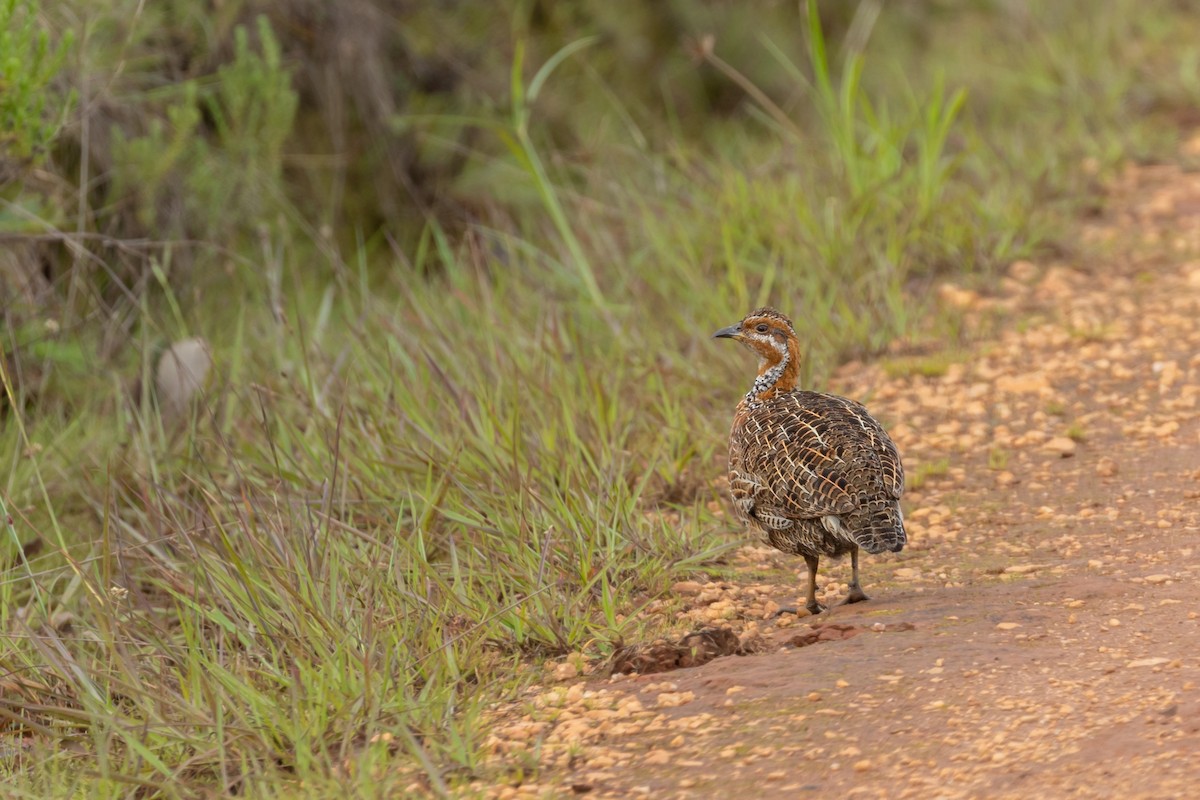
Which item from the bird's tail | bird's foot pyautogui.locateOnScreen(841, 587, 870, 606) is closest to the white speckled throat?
bird's foot pyautogui.locateOnScreen(841, 587, 870, 606)

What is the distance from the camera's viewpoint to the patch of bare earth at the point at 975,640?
3299 mm

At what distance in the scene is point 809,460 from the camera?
427cm

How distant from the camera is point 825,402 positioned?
4625 millimetres

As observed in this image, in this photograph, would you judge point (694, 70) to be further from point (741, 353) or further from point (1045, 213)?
point (741, 353)

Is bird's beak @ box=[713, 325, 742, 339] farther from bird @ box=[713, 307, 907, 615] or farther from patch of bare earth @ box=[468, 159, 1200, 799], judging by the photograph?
patch of bare earth @ box=[468, 159, 1200, 799]

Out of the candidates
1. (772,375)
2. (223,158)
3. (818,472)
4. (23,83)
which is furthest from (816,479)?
(223,158)

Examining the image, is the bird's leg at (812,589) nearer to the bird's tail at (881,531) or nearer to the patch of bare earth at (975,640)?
the patch of bare earth at (975,640)

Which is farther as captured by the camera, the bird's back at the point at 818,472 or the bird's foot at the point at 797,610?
→ the bird's foot at the point at 797,610

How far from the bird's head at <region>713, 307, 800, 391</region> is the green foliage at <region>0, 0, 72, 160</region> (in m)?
2.65

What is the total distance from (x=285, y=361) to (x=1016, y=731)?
12.4ft

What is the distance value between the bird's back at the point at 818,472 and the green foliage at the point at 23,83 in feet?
9.10

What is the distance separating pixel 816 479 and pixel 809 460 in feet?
0.32

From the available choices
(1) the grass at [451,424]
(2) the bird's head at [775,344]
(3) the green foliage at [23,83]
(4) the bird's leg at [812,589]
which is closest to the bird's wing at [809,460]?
(4) the bird's leg at [812,589]

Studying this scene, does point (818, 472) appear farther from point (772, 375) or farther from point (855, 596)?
point (772, 375)
